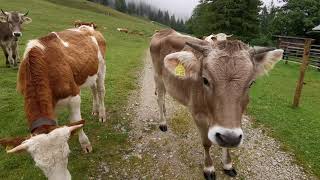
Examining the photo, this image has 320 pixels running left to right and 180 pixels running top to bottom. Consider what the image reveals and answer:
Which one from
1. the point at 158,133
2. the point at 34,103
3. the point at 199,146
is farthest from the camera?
the point at 158,133

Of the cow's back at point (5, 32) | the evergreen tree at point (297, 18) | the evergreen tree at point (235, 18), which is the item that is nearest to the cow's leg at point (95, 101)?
the cow's back at point (5, 32)

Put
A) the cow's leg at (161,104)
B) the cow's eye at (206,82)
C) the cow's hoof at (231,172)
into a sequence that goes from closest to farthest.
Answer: the cow's eye at (206,82) < the cow's hoof at (231,172) < the cow's leg at (161,104)

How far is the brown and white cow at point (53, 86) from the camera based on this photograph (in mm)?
4332

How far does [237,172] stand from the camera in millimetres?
6512

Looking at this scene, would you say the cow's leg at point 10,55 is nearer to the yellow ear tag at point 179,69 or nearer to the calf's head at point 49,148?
the calf's head at point 49,148

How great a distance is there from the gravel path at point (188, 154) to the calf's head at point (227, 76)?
7.64 feet

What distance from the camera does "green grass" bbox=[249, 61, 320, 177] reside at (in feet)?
24.9

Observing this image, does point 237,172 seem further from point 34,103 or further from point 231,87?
point 34,103

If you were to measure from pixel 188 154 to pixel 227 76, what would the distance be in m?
3.27

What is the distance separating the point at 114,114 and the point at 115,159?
8.48 ft

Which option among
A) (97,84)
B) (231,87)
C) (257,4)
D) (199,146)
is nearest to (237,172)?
(199,146)

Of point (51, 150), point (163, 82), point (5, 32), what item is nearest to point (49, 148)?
point (51, 150)

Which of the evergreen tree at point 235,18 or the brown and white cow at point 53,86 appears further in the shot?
the evergreen tree at point 235,18

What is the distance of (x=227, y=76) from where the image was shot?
14.2ft
